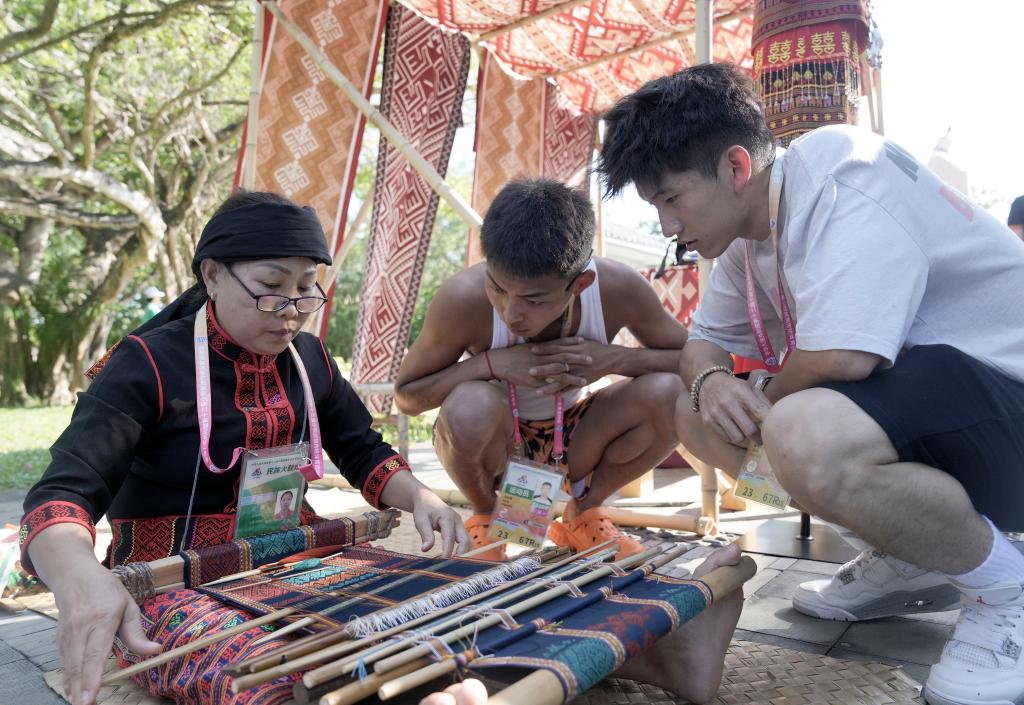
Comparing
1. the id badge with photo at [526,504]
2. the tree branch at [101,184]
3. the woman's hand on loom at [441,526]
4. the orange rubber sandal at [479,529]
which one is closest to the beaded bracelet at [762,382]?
the id badge with photo at [526,504]

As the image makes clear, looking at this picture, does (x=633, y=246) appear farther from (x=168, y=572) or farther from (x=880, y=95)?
(x=168, y=572)

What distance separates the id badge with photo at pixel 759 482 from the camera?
188cm

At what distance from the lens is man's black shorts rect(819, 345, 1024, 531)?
1.58 meters

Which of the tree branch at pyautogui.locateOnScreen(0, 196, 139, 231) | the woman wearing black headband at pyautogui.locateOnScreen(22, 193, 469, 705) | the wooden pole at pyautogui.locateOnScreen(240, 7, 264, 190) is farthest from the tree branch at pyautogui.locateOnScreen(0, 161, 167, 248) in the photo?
the woman wearing black headband at pyautogui.locateOnScreen(22, 193, 469, 705)

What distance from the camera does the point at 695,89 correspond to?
1864 millimetres

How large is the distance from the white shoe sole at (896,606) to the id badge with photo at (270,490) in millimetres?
1366

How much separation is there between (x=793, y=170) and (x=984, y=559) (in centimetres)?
90

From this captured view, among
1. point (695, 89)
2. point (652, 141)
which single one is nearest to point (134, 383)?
point (652, 141)

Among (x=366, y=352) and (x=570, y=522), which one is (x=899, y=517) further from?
(x=366, y=352)

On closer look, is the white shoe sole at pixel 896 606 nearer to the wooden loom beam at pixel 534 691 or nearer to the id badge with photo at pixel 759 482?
the id badge with photo at pixel 759 482

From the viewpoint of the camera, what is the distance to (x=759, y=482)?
1.92 m

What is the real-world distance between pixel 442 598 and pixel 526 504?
3.24ft

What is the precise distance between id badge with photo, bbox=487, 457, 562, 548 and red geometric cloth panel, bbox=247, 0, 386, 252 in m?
1.97

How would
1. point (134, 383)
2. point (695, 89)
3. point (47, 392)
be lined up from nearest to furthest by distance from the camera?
1. point (134, 383)
2. point (695, 89)
3. point (47, 392)
